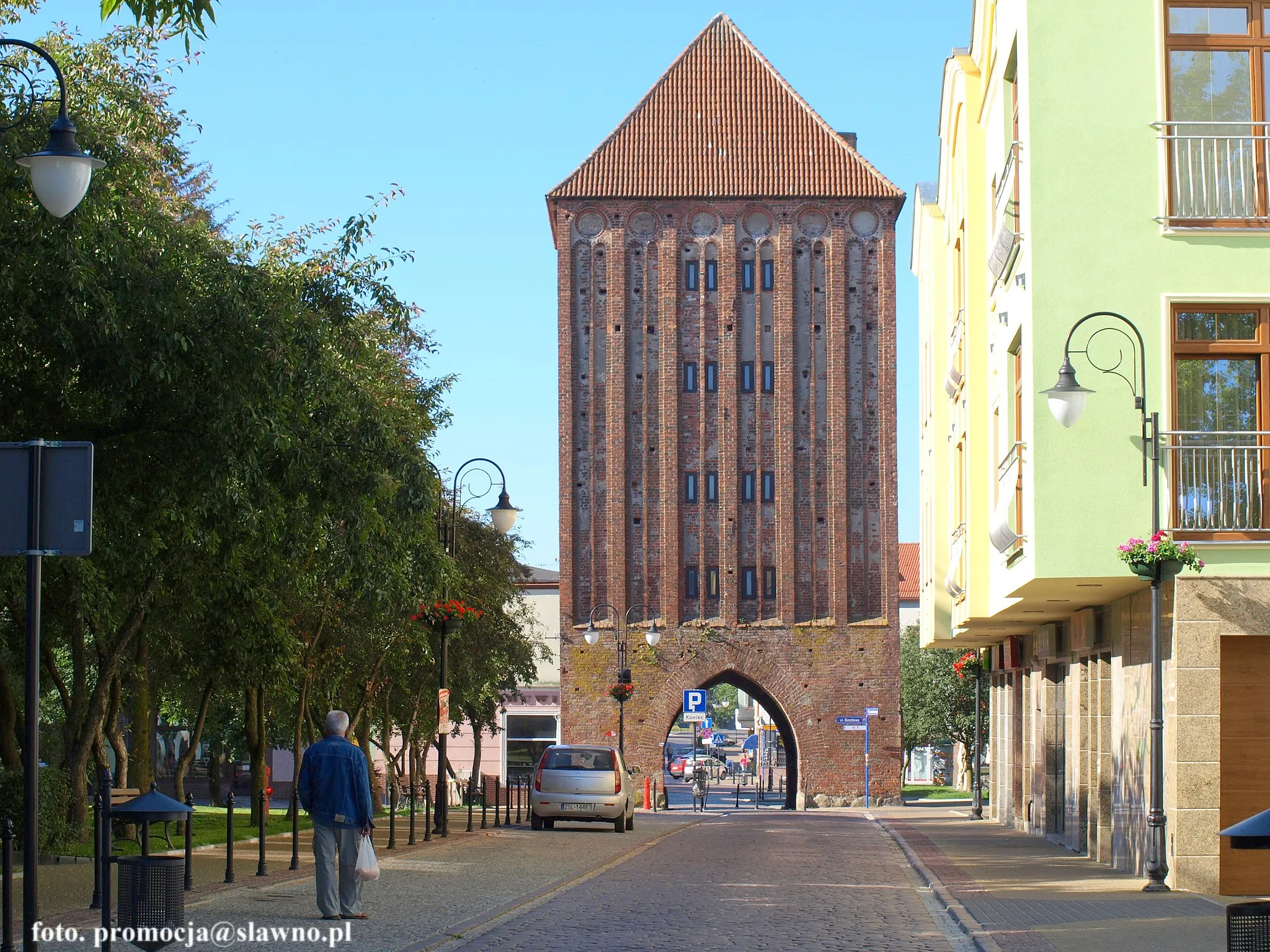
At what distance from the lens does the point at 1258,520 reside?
57.3 ft

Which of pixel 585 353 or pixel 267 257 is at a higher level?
pixel 585 353

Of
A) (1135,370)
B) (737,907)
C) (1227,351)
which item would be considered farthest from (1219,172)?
(737,907)

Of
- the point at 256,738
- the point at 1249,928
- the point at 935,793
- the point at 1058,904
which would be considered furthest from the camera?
the point at 935,793

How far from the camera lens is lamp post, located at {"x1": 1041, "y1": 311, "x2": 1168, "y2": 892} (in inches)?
666

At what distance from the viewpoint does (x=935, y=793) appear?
233 ft

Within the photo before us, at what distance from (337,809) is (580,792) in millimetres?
17291

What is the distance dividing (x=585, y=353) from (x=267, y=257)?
123 feet

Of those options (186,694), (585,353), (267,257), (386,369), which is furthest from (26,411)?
(585,353)

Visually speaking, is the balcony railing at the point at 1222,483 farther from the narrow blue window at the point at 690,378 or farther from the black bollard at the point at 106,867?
the narrow blue window at the point at 690,378

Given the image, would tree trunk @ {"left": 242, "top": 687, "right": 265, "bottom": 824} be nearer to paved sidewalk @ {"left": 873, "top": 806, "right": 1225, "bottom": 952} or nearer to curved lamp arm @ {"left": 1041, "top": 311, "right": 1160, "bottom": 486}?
paved sidewalk @ {"left": 873, "top": 806, "right": 1225, "bottom": 952}

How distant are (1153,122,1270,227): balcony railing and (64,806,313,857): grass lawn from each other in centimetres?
1249

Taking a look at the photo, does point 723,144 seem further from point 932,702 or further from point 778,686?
point 932,702

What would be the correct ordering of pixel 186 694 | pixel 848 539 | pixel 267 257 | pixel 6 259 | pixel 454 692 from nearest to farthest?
pixel 6 259 < pixel 267 257 < pixel 186 694 < pixel 454 692 < pixel 848 539

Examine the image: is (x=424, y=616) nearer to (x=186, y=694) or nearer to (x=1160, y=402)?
(x=186, y=694)
